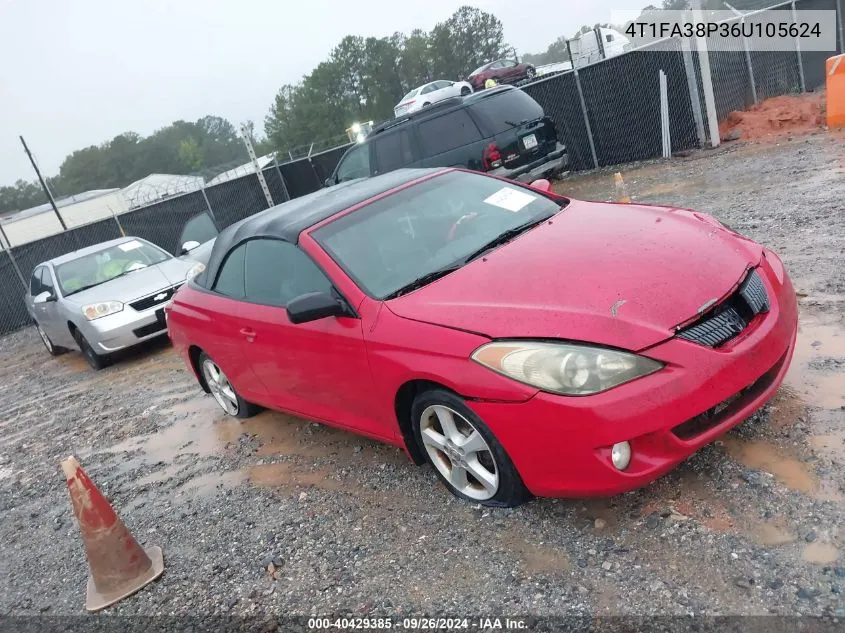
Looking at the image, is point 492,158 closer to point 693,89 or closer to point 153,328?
point 693,89

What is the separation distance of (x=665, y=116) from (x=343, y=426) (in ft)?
33.8

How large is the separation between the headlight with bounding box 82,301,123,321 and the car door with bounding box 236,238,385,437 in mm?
4931

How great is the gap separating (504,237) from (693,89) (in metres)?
9.55

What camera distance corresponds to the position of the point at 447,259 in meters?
3.59

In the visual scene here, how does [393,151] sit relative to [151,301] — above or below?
above

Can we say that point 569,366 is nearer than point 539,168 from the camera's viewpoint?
Yes

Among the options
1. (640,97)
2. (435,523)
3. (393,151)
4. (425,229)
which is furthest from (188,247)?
(640,97)

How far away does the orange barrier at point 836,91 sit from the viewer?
1000 cm

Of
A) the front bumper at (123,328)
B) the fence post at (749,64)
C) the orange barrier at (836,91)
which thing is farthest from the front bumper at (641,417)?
the fence post at (749,64)

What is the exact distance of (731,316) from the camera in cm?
286

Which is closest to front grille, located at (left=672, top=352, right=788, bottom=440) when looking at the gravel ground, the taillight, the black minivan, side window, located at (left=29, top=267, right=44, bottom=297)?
the gravel ground

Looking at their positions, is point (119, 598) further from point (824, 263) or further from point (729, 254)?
point (824, 263)

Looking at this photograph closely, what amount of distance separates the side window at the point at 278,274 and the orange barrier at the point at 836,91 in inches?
382

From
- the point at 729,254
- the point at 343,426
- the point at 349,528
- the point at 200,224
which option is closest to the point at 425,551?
the point at 349,528
